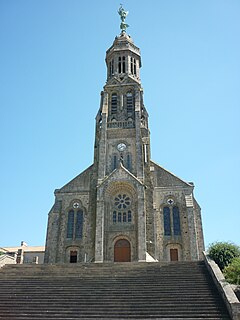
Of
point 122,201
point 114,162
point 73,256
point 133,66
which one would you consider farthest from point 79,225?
point 133,66

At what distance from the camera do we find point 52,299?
49.4 feet

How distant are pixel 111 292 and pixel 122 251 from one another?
41.5ft

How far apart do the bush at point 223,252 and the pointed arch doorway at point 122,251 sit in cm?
933

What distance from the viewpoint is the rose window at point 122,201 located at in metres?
29.8

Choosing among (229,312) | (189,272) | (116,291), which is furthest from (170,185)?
(229,312)

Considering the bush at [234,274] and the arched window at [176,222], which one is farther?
the arched window at [176,222]

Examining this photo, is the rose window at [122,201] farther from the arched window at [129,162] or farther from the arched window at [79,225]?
the arched window at [79,225]

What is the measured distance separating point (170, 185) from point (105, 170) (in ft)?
22.0

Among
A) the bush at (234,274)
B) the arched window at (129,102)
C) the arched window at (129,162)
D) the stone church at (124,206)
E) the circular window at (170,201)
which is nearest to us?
the bush at (234,274)

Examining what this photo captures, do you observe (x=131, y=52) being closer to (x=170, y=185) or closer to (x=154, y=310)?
(x=170, y=185)

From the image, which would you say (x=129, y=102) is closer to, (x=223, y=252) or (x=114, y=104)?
(x=114, y=104)

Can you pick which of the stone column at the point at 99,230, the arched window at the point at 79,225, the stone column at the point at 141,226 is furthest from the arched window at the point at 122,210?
the arched window at the point at 79,225

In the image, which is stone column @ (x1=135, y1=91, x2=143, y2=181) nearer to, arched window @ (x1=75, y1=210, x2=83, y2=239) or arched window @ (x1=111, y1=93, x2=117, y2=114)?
arched window @ (x1=111, y1=93, x2=117, y2=114)

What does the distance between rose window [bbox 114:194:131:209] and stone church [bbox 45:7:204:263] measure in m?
0.04
